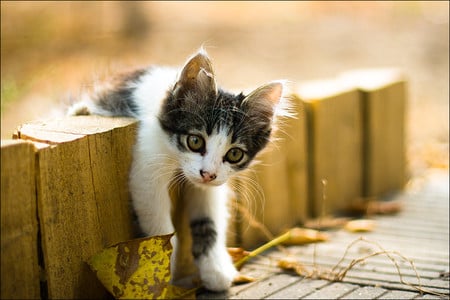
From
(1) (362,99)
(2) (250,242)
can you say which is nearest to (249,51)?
(1) (362,99)

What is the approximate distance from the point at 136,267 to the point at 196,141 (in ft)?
1.88

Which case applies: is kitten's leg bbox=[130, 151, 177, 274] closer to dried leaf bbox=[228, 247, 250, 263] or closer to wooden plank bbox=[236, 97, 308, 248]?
dried leaf bbox=[228, 247, 250, 263]

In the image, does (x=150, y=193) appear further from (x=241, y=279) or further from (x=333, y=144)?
(x=333, y=144)

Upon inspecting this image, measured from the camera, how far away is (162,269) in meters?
2.85

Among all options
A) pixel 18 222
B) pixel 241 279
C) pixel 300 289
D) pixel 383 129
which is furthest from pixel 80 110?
pixel 383 129

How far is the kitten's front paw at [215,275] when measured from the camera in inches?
128

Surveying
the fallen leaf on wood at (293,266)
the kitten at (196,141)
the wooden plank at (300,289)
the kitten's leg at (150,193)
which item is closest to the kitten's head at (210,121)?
the kitten at (196,141)

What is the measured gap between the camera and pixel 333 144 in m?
4.81

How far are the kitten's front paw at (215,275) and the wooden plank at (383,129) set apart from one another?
7.24 feet

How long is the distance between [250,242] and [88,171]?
1504 mm

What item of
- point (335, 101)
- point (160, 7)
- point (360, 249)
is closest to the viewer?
point (360, 249)

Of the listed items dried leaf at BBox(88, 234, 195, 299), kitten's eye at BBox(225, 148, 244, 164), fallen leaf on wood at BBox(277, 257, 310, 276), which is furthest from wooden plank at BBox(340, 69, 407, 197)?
dried leaf at BBox(88, 234, 195, 299)

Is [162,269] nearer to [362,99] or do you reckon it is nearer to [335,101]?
[335,101]

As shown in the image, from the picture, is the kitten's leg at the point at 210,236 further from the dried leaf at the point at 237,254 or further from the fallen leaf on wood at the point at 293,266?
the fallen leaf on wood at the point at 293,266
